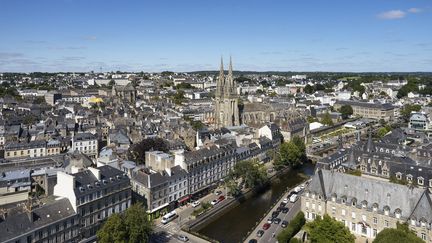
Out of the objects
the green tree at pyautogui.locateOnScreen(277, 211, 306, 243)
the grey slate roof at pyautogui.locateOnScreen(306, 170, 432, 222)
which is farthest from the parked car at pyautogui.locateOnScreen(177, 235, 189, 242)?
the grey slate roof at pyautogui.locateOnScreen(306, 170, 432, 222)

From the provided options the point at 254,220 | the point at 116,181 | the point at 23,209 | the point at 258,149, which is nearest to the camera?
the point at 23,209

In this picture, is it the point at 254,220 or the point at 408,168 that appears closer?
the point at 254,220

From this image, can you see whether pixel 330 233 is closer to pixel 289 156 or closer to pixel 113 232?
pixel 113 232

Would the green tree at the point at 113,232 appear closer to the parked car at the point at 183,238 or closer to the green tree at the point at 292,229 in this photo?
the parked car at the point at 183,238

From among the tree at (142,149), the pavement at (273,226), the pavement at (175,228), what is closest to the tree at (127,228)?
the pavement at (175,228)

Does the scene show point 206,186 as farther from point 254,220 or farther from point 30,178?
point 30,178

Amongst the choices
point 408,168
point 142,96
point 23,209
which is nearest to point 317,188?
point 408,168
